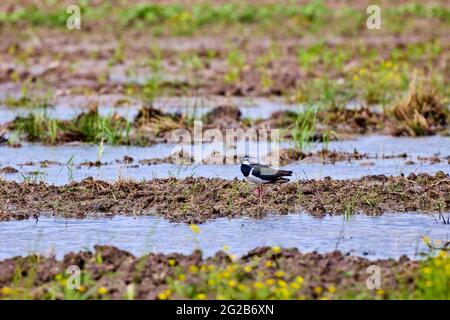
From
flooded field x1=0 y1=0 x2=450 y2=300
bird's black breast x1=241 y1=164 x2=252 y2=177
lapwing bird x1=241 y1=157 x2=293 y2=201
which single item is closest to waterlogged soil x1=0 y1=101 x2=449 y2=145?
flooded field x1=0 y1=0 x2=450 y2=300

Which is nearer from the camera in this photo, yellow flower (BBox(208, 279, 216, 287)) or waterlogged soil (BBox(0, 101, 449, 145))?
yellow flower (BBox(208, 279, 216, 287))

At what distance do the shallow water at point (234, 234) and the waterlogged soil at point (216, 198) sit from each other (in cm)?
17

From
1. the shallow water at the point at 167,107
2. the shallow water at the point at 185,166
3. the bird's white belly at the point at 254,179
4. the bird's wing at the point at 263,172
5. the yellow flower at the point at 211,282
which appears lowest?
the yellow flower at the point at 211,282

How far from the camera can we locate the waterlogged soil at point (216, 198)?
10.4m

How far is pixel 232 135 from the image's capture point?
14.7 m

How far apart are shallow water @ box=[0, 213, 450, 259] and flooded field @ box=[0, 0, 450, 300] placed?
25 millimetres

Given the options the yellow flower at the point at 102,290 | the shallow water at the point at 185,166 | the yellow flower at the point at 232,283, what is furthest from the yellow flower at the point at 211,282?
the shallow water at the point at 185,166

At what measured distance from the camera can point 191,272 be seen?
7.77 m

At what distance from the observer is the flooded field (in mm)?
7859

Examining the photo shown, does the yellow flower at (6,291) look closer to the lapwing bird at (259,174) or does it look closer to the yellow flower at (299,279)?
the yellow flower at (299,279)

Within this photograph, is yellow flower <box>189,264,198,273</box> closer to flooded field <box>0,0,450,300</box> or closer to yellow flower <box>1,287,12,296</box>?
flooded field <box>0,0,450,300</box>

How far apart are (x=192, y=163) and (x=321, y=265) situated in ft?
17.2

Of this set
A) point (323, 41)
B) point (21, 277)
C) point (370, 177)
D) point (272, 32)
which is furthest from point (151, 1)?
point (21, 277)

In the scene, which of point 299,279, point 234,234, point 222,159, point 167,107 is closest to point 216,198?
point 234,234
